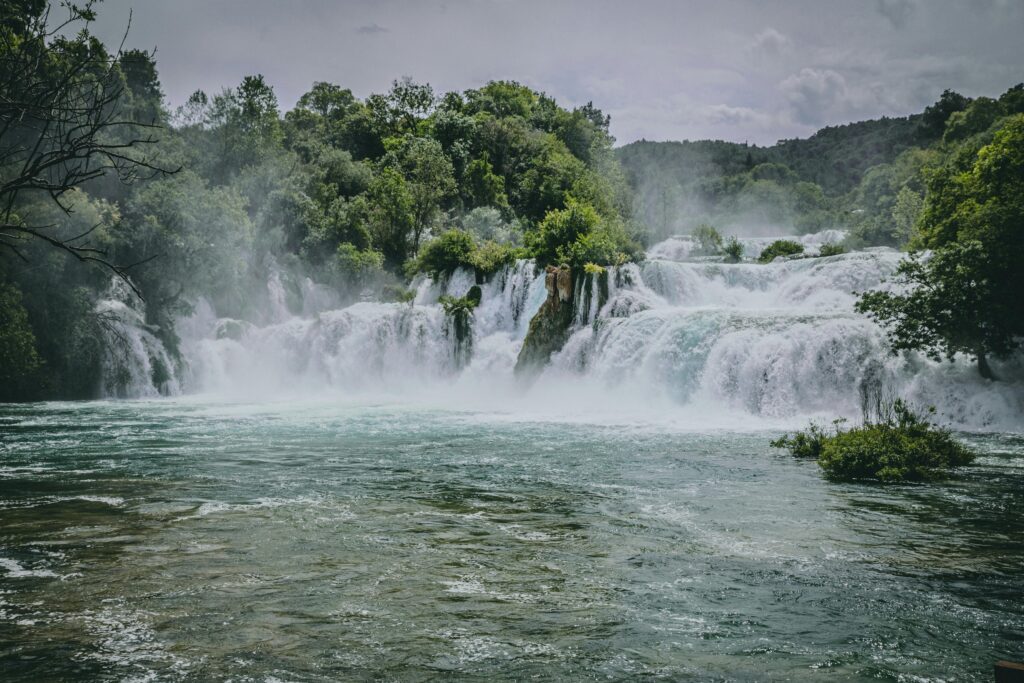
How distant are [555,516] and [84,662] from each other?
5868mm

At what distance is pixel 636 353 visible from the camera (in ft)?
84.1

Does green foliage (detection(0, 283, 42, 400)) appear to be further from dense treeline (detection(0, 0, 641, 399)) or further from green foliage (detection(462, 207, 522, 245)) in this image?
green foliage (detection(462, 207, 522, 245))

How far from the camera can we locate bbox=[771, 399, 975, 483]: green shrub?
40.8 ft

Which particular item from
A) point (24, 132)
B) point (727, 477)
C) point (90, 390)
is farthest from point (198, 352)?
point (727, 477)

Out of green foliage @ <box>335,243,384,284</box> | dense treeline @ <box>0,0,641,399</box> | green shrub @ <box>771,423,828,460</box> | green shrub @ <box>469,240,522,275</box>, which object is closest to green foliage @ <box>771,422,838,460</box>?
green shrub @ <box>771,423,828,460</box>

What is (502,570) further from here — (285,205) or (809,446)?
(285,205)

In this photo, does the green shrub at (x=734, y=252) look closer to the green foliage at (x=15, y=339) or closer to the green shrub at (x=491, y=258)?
the green shrub at (x=491, y=258)

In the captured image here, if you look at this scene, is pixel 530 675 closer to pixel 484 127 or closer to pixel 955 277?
pixel 955 277

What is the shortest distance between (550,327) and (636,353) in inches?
209

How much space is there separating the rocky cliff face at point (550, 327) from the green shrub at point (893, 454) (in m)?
16.5

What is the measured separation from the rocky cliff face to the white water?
1.84ft

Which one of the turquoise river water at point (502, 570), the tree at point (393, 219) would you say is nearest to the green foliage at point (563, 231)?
the tree at point (393, 219)

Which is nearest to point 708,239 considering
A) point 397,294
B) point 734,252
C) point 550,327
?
point 734,252

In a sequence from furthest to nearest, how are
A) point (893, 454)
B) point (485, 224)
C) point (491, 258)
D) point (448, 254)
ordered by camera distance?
point (485, 224)
point (448, 254)
point (491, 258)
point (893, 454)
